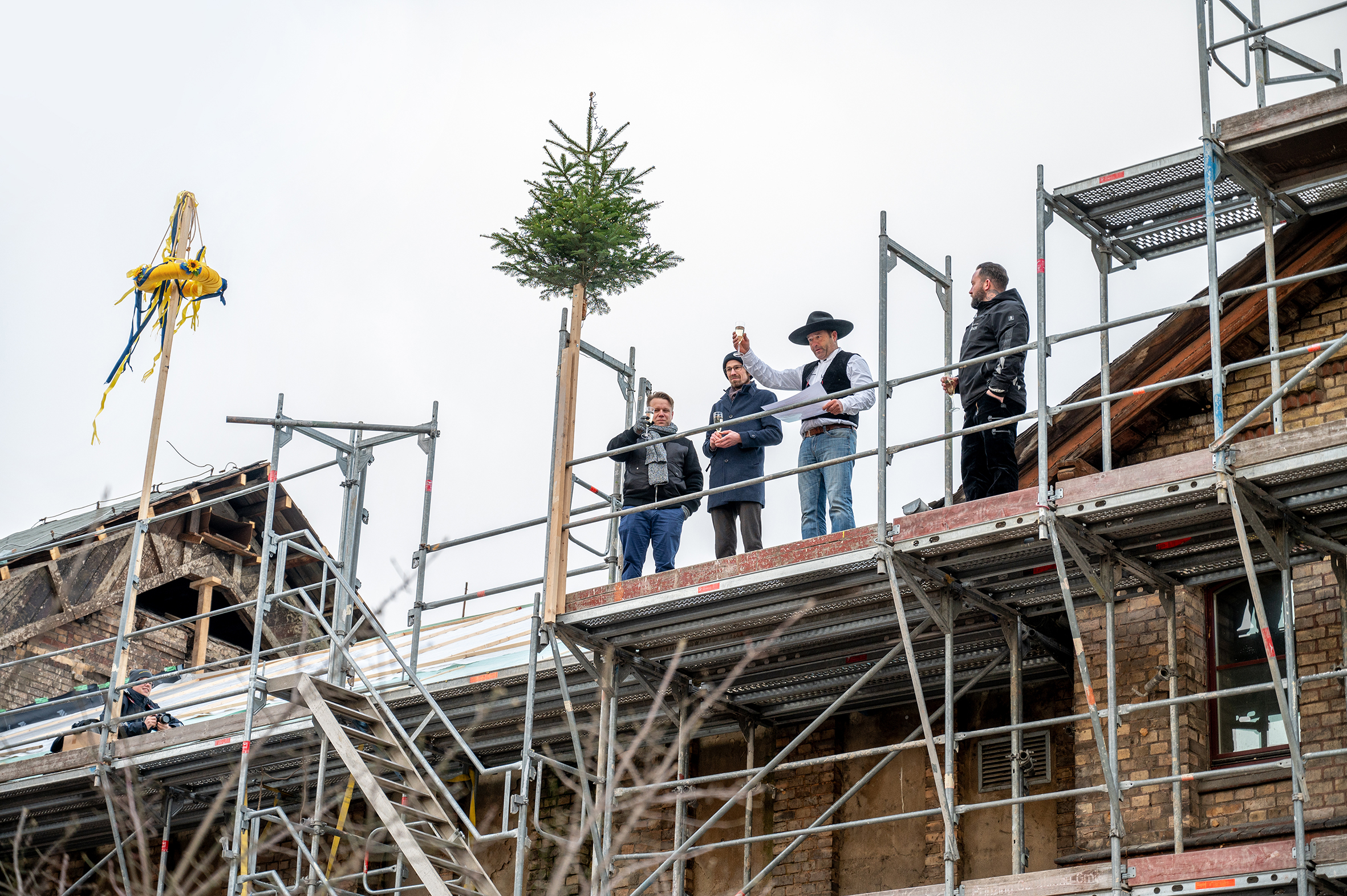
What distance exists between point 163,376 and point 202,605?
787 cm

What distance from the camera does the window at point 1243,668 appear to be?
462 inches

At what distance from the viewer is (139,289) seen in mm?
19266

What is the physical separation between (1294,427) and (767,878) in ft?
17.2

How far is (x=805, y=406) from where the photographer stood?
12430 mm

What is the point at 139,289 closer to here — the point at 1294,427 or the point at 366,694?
the point at 366,694

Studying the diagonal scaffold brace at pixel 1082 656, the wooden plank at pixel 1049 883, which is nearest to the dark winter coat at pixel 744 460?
the diagonal scaffold brace at pixel 1082 656

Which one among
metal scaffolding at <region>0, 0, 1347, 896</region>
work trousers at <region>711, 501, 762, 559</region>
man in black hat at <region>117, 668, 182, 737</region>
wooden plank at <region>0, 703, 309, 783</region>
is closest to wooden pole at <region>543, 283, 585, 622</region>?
metal scaffolding at <region>0, 0, 1347, 896</region>

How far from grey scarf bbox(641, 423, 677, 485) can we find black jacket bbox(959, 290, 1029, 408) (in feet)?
Answer: 8.91

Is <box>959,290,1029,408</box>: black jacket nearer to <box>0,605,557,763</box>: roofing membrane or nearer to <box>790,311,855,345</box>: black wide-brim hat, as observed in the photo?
<box>790,311,855,345</box>: black wide-brim hat

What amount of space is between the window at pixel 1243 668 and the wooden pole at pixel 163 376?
9231 millimetres

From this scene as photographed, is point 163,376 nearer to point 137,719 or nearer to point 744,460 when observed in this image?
point 137,719

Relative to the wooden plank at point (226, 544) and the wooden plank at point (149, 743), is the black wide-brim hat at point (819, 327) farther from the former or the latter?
the wooden plank at point (226, 544)

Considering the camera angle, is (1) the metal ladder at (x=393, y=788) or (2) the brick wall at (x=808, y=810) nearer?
(1) the metal ladder at (x=393, y=788)

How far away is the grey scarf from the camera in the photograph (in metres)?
13.4
